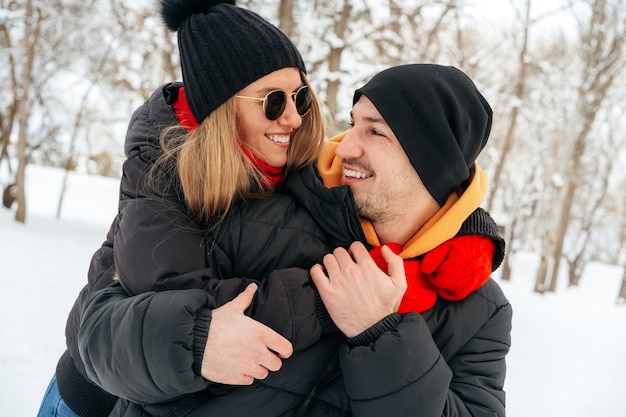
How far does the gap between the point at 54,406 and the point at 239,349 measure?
4.05ft

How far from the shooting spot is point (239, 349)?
53.1 inches

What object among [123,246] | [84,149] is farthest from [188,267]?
[84,149]

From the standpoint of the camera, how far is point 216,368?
135 centimetres

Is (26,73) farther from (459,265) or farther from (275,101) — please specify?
(459,265)

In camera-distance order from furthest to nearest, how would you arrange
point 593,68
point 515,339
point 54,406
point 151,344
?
point 593,68, point 515,339, point 54,406, point 151,344

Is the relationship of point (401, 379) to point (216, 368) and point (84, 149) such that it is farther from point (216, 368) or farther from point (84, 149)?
point (84, 149)

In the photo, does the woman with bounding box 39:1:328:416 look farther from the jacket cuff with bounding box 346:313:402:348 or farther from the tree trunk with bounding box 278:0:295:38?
the tree trunk with bounding box 278:0:295:38

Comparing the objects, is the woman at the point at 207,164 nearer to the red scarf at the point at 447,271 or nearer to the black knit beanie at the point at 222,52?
the black knit beanie at the point at 222,52

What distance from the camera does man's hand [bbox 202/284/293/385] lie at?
1.35m

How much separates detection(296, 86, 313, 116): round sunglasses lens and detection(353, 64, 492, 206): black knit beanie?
302mm

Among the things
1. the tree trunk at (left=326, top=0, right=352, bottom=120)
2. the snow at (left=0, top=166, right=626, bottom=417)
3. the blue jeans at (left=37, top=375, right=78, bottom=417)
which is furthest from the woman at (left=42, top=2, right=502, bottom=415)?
the tree trunk at (left=326, top=0, right=352, bottom=120)

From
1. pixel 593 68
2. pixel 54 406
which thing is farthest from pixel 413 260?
pixel 593 68

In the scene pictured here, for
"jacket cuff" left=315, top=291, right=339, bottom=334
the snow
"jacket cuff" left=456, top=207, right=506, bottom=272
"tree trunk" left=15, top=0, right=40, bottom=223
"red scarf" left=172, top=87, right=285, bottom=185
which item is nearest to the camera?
"jacket cuff" left=315, top=291, right=339, bottom=334

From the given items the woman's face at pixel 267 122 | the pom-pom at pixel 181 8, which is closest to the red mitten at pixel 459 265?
the woman's face at pixel 267 122
